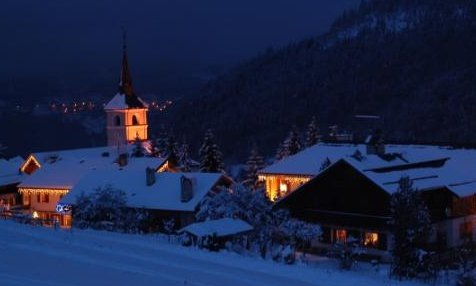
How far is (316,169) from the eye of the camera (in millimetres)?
53219

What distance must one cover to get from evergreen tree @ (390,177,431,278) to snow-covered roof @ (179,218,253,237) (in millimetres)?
7495

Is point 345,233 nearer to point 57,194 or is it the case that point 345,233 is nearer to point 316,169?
point 316,169

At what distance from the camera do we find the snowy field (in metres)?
19.5

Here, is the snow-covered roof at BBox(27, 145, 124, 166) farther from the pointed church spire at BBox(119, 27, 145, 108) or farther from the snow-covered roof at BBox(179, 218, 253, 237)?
the snow-covered roof at BBox(179, 218, 253, 237)

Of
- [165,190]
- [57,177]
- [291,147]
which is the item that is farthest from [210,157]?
[165,190]

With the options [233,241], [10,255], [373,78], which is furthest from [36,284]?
[373,78]

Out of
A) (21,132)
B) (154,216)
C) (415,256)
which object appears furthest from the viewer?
(21,132)

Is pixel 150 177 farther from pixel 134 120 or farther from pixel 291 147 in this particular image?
pixel 134 120

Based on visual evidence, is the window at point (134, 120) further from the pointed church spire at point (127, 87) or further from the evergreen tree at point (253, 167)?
the evergreen tree at point (253, 167)

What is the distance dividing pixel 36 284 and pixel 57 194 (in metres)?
41.2

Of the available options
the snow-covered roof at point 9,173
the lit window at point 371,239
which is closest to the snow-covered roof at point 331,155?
the lit window at point 371,239

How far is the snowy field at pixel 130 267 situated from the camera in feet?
63.9

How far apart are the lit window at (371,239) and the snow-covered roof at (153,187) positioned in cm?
1159

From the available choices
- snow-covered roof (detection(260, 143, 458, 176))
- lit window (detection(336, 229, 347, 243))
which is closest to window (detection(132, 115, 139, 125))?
snow-covered roof (detection(260, 143, 458, 176))
